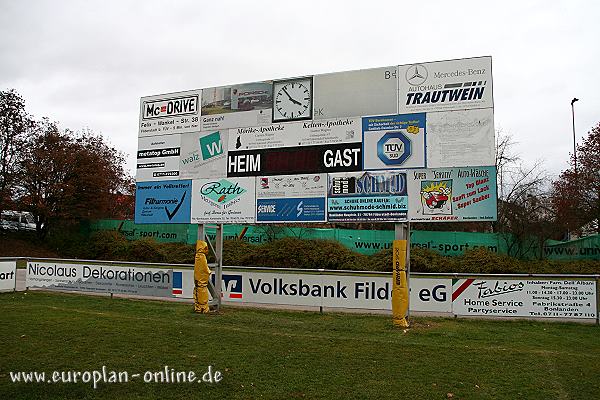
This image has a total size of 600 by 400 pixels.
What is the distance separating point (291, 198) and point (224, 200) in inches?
83.1

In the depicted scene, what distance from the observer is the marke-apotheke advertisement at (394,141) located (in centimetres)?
1293

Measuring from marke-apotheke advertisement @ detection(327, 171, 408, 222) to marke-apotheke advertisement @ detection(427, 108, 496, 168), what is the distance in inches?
39.7

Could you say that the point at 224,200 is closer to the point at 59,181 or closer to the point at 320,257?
the point at 320,257

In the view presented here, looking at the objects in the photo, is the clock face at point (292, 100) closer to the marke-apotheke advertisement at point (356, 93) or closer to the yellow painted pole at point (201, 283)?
the marke-apotheke advertisement at point (356, 93)

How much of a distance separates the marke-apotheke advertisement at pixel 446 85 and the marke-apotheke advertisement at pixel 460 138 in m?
0.22

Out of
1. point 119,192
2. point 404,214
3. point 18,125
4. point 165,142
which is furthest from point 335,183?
point 119,192

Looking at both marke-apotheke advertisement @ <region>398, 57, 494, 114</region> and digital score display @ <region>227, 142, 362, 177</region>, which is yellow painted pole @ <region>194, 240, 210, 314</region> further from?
marke-apotheke advertisement @ <region>398, 57, 494, 114</region>

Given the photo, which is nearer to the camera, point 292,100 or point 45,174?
point 292,100

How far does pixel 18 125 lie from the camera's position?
3450 centimetres

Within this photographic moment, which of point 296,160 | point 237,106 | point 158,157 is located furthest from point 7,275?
point 296,160

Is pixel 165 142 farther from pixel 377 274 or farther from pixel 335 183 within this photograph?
pixel 377 274

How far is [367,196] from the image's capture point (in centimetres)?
1330

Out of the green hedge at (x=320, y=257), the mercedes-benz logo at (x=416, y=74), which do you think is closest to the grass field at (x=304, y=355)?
the mercedes-benz logo at (x=416, y=74)

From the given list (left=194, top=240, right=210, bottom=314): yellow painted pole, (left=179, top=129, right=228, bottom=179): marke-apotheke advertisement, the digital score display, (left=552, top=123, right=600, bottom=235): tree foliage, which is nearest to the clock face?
the digital score display
